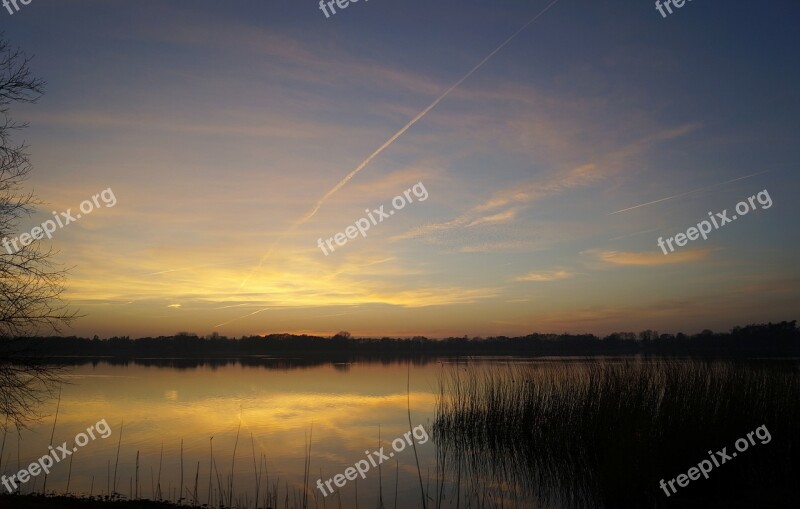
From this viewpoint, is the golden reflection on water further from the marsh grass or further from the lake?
the marsh grass

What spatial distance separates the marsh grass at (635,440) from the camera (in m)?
9.79

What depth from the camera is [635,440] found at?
10312 mm

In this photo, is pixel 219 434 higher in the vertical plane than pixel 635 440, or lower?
lower

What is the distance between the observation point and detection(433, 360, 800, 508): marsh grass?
9.79 metres

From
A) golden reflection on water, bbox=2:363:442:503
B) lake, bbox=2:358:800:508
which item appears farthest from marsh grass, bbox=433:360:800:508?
golden reflection on water, bbox=2:363:442:503

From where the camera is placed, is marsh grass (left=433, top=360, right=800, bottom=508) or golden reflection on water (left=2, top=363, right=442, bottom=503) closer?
marsh grass (left=433, top=360, right=800, bottom=508)

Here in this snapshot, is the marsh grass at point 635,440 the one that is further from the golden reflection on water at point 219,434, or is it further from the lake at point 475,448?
the golden reflection on water at point 219,434

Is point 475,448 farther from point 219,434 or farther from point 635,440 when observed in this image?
point 219,434

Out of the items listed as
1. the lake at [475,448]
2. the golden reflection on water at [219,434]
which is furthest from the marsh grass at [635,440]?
the golden reflection on water at [219,434]

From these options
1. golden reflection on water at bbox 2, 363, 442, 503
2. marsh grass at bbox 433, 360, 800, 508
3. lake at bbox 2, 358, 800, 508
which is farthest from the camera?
golden reflection on water at bbox 2, 363, 442, 503

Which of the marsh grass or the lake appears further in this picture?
the lake

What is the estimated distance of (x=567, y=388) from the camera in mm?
15102

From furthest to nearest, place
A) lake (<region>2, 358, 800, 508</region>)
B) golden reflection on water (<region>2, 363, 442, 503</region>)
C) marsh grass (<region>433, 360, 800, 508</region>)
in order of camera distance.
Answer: golden reflection on water (<region>2, 363, 442, 503</region>)
lake (<region>2, 358, 800, 508</region>)
marsh grass (<region>433, 360, 800, 508</region>)

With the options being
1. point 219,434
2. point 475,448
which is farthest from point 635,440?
point 219,434
